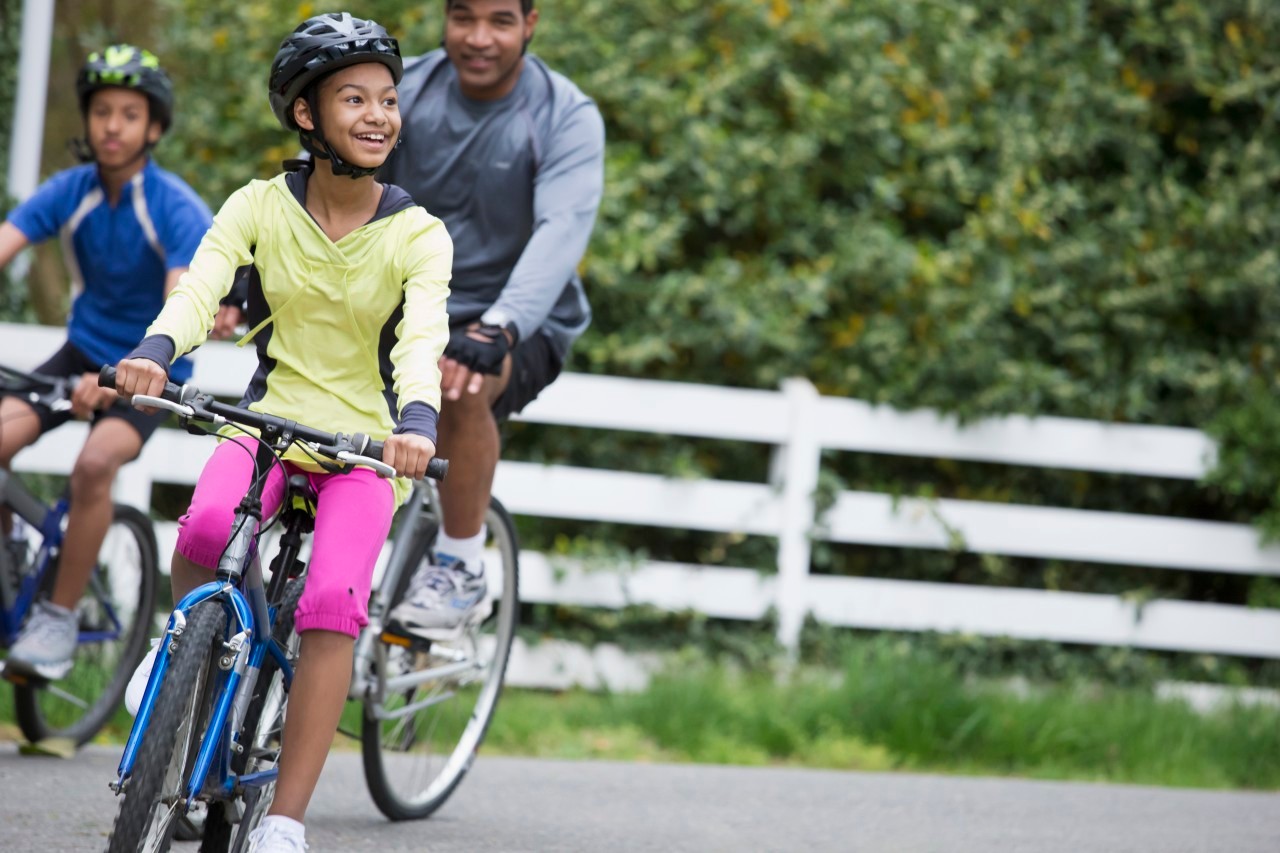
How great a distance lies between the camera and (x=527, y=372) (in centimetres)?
Answer: 475

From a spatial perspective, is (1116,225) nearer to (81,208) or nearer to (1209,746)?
(1209,746)

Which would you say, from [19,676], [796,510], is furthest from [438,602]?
[796,510]

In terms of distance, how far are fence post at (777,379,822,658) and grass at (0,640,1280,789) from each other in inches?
14.8

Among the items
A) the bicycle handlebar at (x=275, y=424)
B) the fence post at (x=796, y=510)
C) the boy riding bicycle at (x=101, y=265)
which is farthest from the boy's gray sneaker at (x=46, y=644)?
the fence post at (x=796, y=510)

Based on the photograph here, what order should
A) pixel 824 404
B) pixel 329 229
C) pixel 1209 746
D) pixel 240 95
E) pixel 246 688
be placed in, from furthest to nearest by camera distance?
1. pixel 240 95
2. pixel 824 404
3. pixel 1209 746
4. pixel 329 229
5. pixel 246 688

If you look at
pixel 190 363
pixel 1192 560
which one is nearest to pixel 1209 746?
pixel 1192 560

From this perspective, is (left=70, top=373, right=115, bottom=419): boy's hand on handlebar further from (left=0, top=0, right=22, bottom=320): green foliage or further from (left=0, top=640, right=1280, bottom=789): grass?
(left=0, top=0, right=22, bottom=320): green foliage

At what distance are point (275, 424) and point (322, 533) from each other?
1.09 feet

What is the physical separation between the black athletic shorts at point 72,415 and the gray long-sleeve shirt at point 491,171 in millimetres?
1152

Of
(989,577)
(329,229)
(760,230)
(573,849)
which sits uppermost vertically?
(760,230)

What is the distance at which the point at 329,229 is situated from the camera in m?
3.51

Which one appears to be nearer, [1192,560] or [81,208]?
[81,208]

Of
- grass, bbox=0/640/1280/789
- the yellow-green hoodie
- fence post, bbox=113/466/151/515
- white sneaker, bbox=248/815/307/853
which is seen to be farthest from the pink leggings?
fence post, bbox=113/466/151/515

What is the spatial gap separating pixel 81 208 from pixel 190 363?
2.01ft
